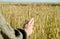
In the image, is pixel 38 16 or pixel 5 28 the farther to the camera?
pixel 38 16

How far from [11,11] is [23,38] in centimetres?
57

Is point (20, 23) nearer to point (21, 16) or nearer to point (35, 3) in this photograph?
point (21, 16)

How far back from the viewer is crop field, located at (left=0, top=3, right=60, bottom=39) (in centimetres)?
107

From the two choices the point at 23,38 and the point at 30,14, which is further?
the point at 30,14

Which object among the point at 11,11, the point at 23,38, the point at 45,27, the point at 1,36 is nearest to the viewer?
the point at 1,36

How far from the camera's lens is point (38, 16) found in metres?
1.17

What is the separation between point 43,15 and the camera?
1.19 metres

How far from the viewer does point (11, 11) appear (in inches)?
47.9

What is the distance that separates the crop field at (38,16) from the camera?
1.07m

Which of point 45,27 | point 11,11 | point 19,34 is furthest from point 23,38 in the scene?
point 11,11

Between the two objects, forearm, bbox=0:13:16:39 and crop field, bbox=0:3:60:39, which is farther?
crop field, bbox=0:3:60:39

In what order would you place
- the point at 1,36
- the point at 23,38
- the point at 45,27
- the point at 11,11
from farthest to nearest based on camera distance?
the point at 11,11 < the point at 45,27 < the point at 23,38 < the point at 1,36

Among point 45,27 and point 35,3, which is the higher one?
point 35,3

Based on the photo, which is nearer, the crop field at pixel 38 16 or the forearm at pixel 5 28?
the forearm at pixel 5 28
